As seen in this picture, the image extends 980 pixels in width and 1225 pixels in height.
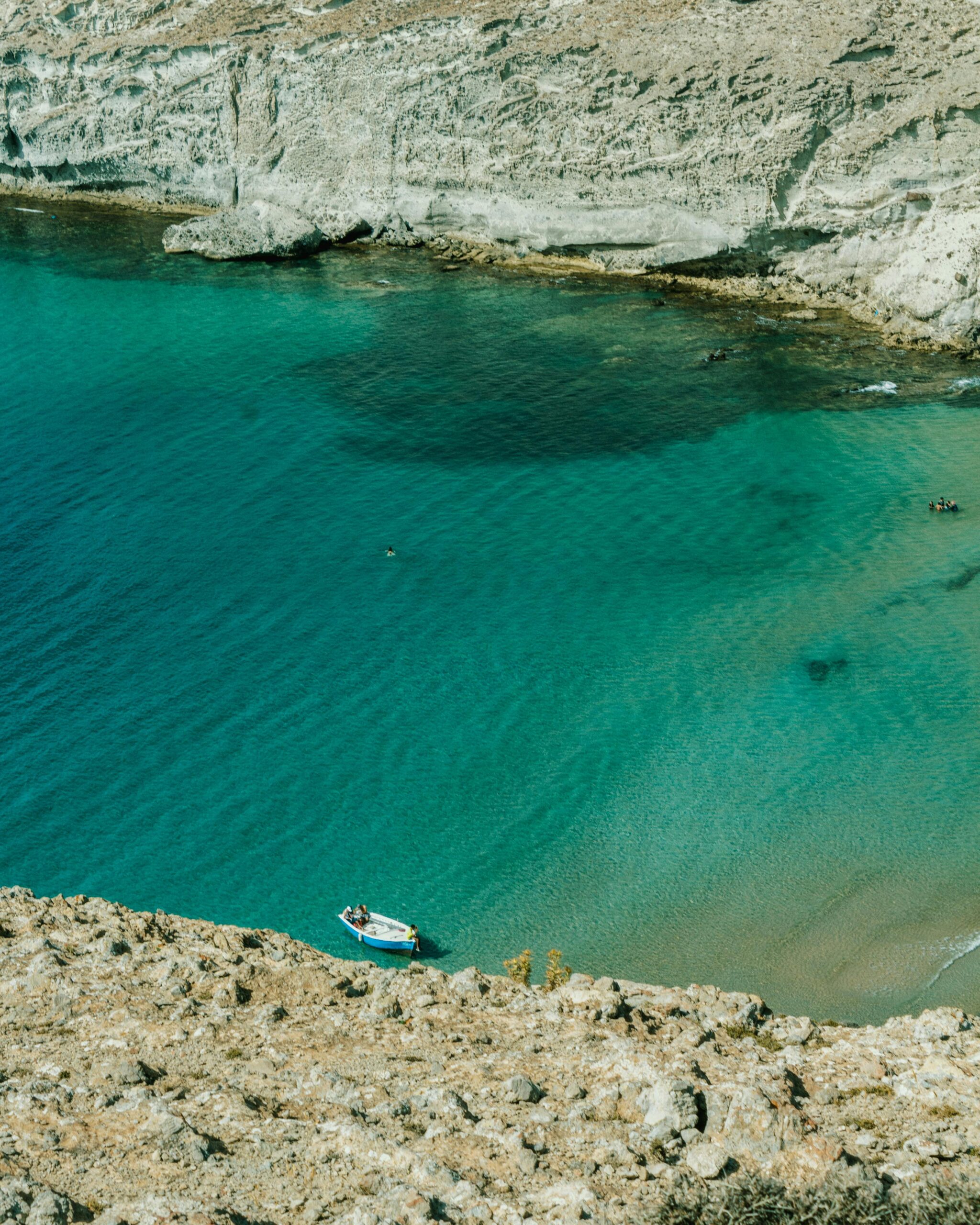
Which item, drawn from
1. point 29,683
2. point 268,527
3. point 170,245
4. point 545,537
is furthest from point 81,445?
point 170,245

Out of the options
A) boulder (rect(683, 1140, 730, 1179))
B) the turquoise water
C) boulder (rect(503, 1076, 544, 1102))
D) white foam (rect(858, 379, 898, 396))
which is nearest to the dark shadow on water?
the turquoise water

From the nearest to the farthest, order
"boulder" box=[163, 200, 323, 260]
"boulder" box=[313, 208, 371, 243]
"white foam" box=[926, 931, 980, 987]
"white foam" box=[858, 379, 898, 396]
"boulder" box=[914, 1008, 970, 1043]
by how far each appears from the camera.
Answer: "boulder" box=[914, 1008, 970, 1043] → "white foam" box=[926, 931, 980, 987] → "white foam" box=[858, 379, 898, 396] → "boulder" box=[163, 200, 323, 260] → "boulder" box=[313, 208, 371, 243]

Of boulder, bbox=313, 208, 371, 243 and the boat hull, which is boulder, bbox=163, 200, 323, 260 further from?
the boat hull

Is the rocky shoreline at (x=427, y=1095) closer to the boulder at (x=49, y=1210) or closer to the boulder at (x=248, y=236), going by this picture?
the boulder at (x=49, y=1210)

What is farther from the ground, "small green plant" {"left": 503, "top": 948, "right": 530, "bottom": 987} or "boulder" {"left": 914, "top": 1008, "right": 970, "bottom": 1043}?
"boulder" {"left": 914, "top": 1008, "right": 970, "bottom": 1043}

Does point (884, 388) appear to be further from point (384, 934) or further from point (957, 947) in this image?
point (384, 934)

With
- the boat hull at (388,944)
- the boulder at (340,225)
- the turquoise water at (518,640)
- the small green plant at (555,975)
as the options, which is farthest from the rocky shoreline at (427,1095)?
the boulder at (340,225)
